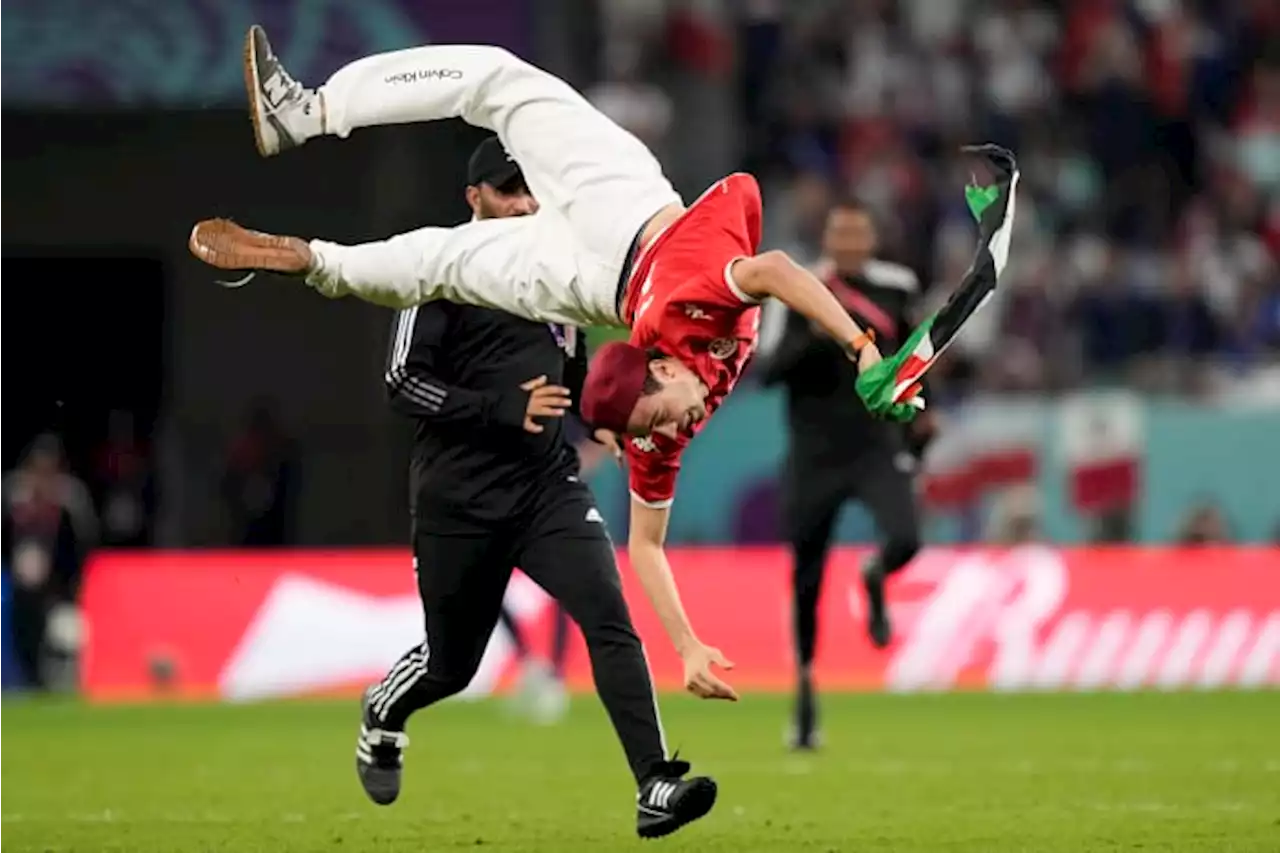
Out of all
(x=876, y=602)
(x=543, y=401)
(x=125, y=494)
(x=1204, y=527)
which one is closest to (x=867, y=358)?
(x=543, y=401)

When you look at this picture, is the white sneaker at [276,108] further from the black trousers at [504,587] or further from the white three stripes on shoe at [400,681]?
the white three stripes on shoe at [400,681]

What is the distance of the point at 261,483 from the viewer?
22516 millimetres

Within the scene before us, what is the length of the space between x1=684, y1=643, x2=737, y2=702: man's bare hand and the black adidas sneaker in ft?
1.33

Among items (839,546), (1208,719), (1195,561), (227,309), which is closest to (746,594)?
(839,546)

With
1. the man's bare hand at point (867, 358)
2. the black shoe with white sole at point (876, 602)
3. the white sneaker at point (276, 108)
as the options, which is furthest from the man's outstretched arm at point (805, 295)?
the black shoe with white sole at point (876, 602)

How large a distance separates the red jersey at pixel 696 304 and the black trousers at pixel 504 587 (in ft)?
1.91

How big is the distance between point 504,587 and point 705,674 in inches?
64.7

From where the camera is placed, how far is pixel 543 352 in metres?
10.7

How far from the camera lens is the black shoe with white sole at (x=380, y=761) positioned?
34.8 feet

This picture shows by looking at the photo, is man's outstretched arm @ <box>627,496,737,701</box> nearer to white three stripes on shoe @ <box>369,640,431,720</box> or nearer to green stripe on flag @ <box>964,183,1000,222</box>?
white three stripes on shoe @ <box>369,640,431,720</box>

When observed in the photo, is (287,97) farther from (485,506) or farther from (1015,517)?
(1015,517)

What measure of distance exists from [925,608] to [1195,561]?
192 centimetres

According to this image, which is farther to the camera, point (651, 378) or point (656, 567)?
point (656, 567)

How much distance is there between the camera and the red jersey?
8.87 meters
